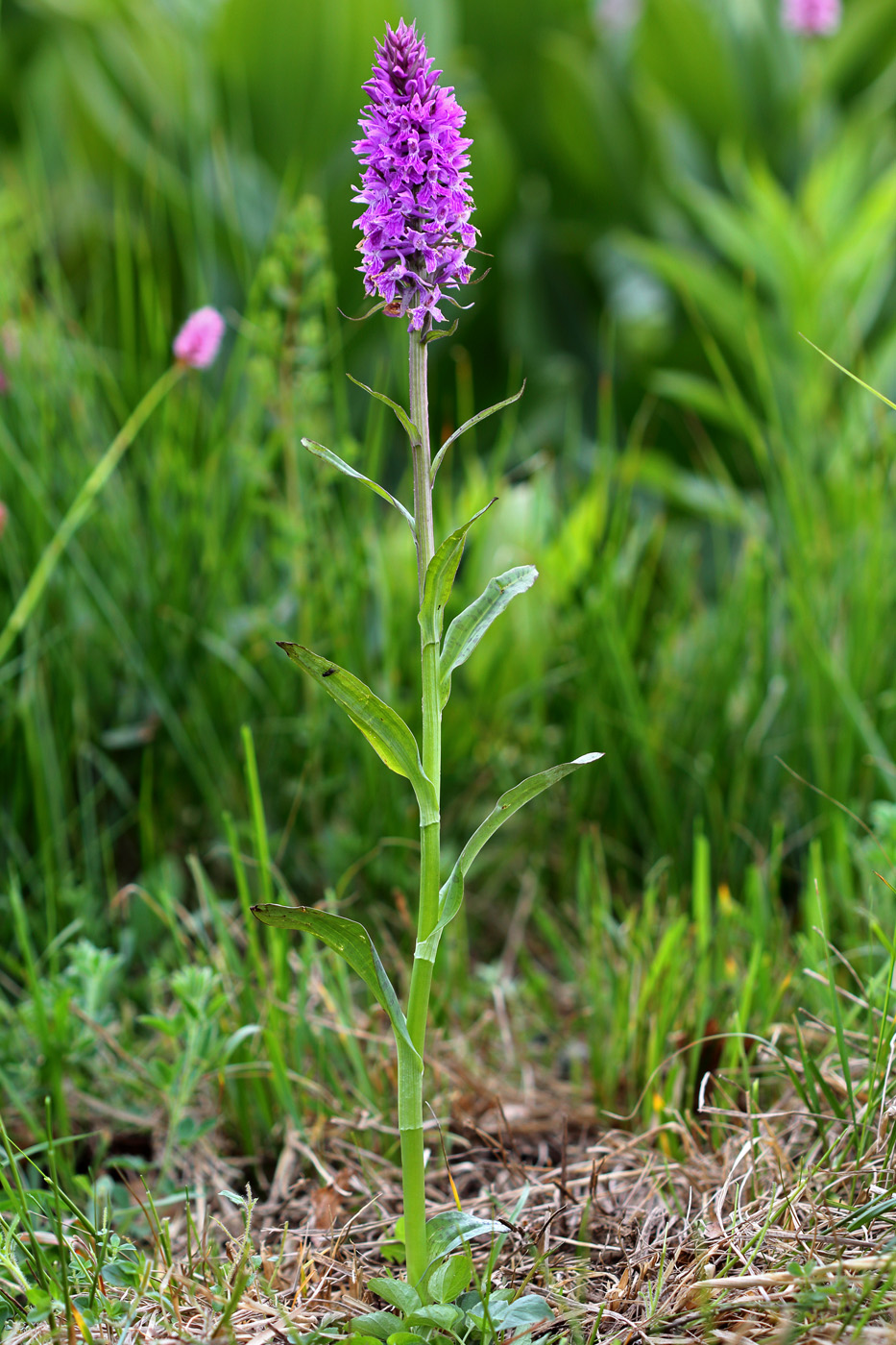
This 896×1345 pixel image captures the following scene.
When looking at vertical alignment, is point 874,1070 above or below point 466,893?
above

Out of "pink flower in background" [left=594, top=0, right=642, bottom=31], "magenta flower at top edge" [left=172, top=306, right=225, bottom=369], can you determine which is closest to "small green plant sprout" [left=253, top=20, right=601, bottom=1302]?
"magenta flower at top edge" [left=172, top=306, right=225, bottom=369]

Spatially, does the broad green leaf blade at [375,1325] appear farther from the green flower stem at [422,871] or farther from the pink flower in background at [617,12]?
the pink flower in background at [617,12]

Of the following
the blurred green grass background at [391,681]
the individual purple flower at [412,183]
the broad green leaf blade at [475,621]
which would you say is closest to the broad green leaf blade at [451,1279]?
the blurred green grass background at [391,681]

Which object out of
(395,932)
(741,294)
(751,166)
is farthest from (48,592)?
(751,166)

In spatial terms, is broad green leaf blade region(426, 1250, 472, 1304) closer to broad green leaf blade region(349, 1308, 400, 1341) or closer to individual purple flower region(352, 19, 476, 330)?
broad green leaf blade region(349, 1308, 400, 1341)

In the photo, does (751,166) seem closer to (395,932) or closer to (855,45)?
(855,45)

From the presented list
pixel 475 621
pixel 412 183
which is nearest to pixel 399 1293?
pixel 475 621

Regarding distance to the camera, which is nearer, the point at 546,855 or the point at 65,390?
the point at 546,855
